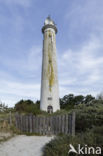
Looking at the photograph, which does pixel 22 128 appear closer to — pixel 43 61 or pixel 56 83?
pixel 56 83

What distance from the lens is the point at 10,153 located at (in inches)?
175

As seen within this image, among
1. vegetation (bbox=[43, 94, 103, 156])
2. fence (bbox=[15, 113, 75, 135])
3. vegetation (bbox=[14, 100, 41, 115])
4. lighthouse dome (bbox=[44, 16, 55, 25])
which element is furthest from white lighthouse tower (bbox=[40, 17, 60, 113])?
fence (bbox=[15, 113, 75, 135])

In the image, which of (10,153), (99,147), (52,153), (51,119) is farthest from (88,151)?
(51,119)

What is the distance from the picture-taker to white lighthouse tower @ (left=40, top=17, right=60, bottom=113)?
1644cm

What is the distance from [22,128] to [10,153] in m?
3.34

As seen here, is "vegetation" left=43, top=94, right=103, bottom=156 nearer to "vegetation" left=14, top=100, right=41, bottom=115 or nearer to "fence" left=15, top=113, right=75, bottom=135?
"fence" left=15, top=113, right=75, bottom=135

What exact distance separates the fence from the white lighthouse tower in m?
8.68

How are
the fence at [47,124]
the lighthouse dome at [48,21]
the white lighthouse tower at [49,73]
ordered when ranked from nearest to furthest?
the fence at [47,124]
the white lighthouse tower at [49,73]
the lighthouse dome at [48,21]

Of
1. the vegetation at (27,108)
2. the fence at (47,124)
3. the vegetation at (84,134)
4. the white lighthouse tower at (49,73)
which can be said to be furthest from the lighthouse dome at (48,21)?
the fence at (47,124)

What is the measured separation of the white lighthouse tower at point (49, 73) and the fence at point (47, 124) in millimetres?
8682

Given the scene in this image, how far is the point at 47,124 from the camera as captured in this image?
7328mm

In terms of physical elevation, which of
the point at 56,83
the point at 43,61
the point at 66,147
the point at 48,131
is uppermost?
the point at 43,61

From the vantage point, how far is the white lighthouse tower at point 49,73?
16438 mm

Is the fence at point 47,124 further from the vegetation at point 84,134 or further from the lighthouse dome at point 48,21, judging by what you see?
the lighthouse dome at point 48,21
